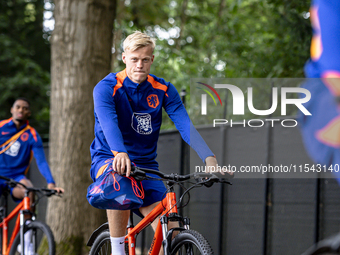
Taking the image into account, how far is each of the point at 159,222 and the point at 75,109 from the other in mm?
3505

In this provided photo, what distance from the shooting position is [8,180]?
579cm

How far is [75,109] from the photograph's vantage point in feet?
20.3

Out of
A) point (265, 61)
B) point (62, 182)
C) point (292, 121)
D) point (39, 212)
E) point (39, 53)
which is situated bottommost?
point (39, 212)

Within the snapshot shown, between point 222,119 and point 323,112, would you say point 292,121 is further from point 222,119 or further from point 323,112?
point 323,112

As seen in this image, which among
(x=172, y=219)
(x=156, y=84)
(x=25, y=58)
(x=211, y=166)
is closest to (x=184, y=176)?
(x=211, y=166)

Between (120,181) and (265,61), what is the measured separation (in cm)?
678

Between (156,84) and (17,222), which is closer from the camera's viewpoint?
(156,84)

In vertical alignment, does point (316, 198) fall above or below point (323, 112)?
below

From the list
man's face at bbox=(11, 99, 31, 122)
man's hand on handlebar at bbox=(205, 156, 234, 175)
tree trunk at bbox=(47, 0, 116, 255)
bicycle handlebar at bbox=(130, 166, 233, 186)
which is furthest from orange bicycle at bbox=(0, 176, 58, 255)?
man's hand on handlebar at bbox=(205, 156, 234, 175)

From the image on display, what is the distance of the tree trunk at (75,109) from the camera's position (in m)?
6.09

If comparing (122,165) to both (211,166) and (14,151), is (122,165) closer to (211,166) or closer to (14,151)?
(211,166)

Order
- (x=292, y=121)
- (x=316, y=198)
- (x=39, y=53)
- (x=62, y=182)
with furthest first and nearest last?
(x=39, y=53)
(x=62, y=182)
(x=292, y=121)
(x=316, y=198)

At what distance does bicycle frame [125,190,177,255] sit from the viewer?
296cm

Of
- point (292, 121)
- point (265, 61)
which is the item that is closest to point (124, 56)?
point (292, 121)
